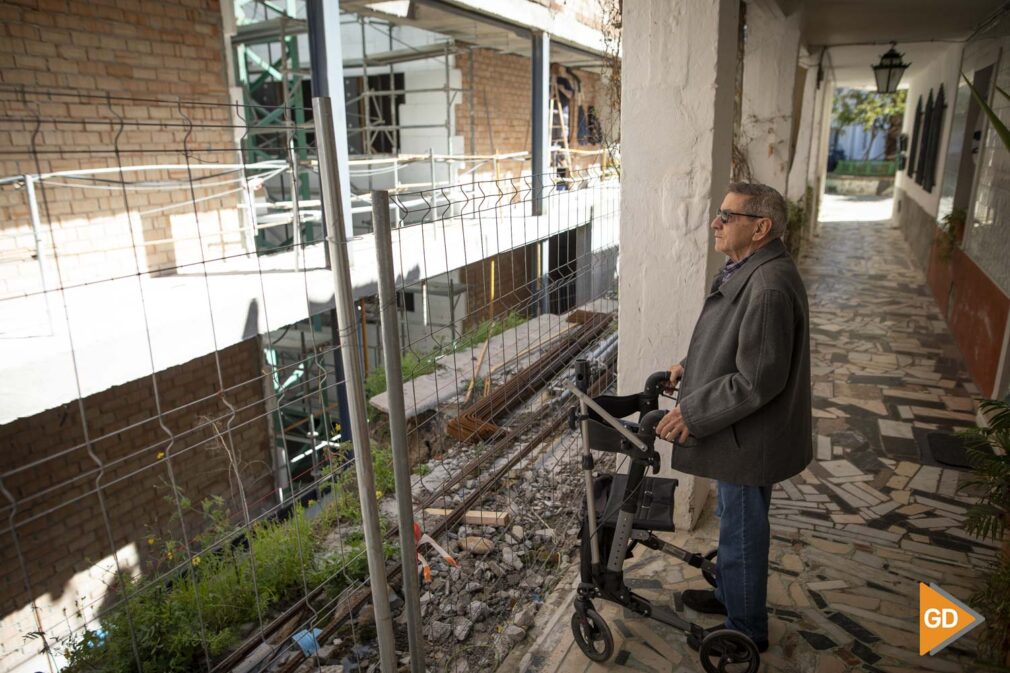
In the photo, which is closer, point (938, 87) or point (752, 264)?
point (752, 264)

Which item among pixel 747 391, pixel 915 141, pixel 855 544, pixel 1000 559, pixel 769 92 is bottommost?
pixel 855 544

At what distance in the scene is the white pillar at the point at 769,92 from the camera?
7172 mm

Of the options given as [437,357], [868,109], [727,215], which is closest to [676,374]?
[727,215]

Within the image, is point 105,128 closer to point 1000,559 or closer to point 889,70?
point 1000,559

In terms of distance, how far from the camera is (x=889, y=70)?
28.4 ft

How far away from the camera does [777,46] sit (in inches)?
283

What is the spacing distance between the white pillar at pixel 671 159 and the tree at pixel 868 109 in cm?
2425

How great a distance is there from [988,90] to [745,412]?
22.0 ft

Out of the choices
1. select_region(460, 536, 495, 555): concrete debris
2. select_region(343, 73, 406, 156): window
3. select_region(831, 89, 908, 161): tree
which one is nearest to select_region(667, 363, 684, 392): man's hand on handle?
select_region(460, 536, 495, 555): concrete debris

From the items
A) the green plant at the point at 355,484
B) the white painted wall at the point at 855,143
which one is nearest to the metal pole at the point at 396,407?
the green plant at the point at 355,484

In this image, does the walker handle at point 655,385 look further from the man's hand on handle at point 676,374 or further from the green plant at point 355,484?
the green plant at point 355,484

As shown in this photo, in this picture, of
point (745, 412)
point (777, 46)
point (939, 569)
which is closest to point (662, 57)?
point (745, 412)

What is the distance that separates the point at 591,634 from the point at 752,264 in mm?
1569

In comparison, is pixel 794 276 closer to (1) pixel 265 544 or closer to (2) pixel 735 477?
(2) pixel 735 477
